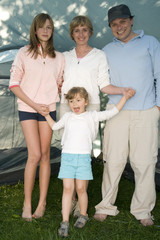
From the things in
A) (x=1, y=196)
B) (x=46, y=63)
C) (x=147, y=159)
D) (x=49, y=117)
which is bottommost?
(x=1, y=196)

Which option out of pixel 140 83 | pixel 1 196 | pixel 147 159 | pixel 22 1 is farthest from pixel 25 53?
pixel 1 196

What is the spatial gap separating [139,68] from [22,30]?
4.75 ft

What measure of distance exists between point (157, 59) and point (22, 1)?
1.63m

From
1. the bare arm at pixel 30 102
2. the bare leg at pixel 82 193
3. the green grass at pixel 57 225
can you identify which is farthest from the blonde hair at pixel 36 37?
the green grass at pixel 57 225

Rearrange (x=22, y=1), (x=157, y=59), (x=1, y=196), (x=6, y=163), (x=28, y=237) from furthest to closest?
(x=6, y=163), (x=1, y=196), (x=22, y=1), (x=157, y=59), (x=28, y=237)

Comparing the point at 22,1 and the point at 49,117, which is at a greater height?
the point at 22,1

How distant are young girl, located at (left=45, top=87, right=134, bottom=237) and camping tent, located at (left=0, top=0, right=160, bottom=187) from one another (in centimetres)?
116

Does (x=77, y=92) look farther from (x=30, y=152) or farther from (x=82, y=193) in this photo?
(x=82, y=193)

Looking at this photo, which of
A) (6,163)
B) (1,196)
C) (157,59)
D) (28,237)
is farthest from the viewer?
(6,163)

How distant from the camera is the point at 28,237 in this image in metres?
2.97

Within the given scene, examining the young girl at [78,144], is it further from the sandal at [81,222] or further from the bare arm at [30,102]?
the bare arm at [30,102]

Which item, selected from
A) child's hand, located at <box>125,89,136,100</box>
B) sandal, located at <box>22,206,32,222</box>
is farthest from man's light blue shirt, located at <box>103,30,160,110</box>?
sandal, located at <box>22,206,32,222</box>

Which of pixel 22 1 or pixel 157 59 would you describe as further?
pixel 22 1

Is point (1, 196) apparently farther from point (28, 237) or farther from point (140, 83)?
point (140, 83)
